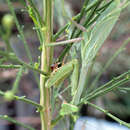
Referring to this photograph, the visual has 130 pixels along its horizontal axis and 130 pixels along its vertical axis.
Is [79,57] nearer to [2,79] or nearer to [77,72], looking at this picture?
[77,72]

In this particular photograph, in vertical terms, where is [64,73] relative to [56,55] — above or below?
above

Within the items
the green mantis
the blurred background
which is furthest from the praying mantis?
the blurred background

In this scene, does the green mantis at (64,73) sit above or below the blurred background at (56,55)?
above

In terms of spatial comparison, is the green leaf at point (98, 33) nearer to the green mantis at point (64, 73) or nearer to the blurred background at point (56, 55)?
the green mantis at point (64, 73)

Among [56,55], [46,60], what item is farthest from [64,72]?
[56,55]

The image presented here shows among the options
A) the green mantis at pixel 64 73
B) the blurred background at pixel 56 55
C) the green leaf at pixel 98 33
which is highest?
the green leaf at pixel 98 33

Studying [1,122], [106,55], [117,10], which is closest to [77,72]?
[117,10]

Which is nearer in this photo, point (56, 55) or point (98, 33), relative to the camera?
point (98, 33)

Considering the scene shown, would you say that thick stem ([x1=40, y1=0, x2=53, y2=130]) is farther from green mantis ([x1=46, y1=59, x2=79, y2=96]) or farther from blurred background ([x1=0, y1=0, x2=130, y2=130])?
blurred background ([x1=0, y1=0, x2=130, y2=130])

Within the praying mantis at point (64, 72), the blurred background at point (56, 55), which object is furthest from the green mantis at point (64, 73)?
the blurred background at point (56, 55)

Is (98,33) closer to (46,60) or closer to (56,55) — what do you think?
(46,60)
